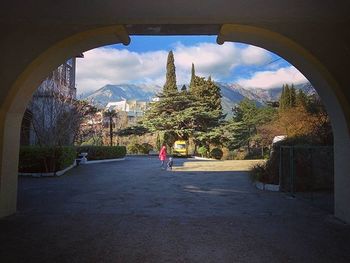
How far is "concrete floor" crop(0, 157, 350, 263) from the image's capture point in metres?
5.63

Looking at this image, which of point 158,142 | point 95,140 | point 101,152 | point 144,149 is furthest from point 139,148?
point 101,152

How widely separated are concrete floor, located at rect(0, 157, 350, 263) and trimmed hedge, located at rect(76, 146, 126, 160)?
15666mm

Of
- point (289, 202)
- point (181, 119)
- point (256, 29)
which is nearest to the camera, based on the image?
point (256, 29)

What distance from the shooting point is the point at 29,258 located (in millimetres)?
5371

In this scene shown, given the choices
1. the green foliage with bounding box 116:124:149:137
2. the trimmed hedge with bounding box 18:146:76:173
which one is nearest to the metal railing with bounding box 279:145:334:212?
the trimmed hedge with bounding box 18:146:76:173

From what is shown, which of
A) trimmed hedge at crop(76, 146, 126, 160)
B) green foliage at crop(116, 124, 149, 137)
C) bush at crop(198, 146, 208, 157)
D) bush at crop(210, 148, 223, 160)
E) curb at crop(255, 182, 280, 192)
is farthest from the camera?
green foliage at crop(116, 124, 149, 137)

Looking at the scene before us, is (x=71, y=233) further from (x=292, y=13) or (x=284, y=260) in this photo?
(x=292, y=13)

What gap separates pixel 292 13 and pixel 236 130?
39.6 m

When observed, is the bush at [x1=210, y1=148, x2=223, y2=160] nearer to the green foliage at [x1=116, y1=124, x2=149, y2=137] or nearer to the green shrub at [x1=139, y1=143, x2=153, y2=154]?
the green shrub at [x1=139, y1=143, x2=153, y2=154]

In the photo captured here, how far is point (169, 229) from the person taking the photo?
7.27 metres

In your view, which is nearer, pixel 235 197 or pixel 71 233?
pixel 71 233

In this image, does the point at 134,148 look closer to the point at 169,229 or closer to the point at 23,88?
the point at 23,88

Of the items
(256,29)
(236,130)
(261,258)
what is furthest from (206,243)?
(236,130)

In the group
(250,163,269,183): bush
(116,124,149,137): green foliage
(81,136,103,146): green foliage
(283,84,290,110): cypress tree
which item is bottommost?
(250,163,269,183): bush
